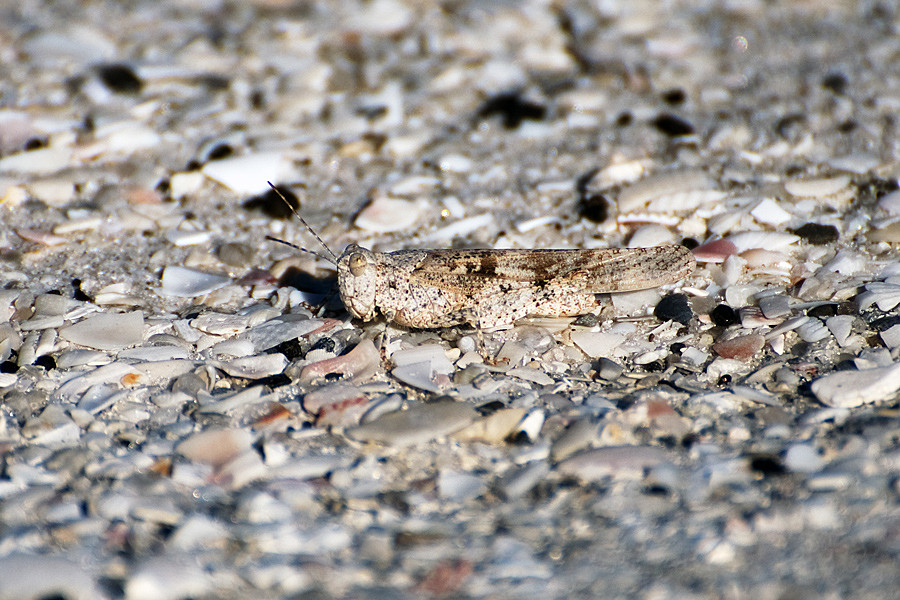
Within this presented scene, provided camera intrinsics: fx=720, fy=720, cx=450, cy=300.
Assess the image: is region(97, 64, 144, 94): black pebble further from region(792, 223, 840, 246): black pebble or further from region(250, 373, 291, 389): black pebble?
region(792, 223, 840, 246): black pebble

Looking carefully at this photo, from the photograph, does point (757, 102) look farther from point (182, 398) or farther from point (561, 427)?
point (182, 398)

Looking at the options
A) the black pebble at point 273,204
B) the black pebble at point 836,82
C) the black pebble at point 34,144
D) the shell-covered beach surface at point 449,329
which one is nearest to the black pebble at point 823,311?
the shell-covered beach surface at point 449,329

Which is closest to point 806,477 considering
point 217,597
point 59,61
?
point 217,597

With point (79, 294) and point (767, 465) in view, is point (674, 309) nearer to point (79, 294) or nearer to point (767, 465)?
point (767, 465)

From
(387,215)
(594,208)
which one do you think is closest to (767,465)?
(594,208)

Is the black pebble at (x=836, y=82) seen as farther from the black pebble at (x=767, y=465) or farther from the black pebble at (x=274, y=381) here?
the black pebble at (x=274, y=381)

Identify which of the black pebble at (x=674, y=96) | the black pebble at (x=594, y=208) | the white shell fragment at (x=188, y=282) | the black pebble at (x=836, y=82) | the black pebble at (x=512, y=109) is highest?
the black pebble at (x=836, y=82)
